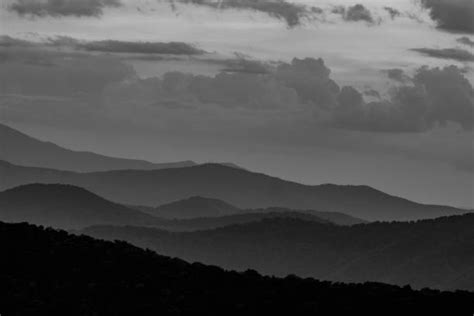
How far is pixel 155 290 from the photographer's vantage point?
448 feet

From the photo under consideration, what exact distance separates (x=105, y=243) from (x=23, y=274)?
1870 centimetres

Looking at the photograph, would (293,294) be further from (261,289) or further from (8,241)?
(8,241)

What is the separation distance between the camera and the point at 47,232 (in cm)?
15950

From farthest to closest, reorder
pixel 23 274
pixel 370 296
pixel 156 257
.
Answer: pixel 156 257 < pixel 23 274 < pixel 370 296

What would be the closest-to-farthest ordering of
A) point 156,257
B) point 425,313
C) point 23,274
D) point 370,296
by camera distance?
point 425,313 → point 370,296 → point 23,274 → point 156,257

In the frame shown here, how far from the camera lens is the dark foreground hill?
12644 cm

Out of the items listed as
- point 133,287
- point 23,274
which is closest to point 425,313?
point 133,287

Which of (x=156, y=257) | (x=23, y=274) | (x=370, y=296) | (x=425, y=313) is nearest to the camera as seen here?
(x=425, y=313)

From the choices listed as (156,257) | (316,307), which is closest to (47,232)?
(156,257)

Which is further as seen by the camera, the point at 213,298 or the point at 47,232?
the point at 47,232

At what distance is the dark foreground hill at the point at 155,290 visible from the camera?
126 m

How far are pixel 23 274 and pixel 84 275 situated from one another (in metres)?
7.06

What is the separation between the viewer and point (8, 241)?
153500 millimetres

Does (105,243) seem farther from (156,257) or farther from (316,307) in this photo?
(316,307)
